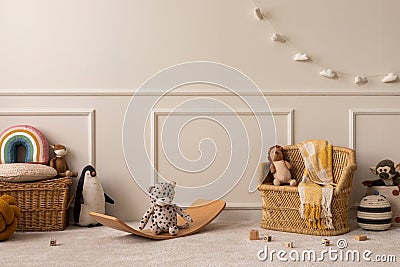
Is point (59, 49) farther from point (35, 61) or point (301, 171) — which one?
point (301, 171)

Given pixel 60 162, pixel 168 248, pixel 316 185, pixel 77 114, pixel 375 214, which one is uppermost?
pixel 77 114

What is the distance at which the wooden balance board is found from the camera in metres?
2.61

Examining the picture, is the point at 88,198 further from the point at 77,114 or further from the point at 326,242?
the point at 326,242

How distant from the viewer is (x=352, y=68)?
129 inches

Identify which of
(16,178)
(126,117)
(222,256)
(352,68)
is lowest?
(222,256)

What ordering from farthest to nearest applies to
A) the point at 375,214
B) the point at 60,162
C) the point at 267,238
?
1. the point at 60,162
2. the point at 375,214
3. the point at 267,238

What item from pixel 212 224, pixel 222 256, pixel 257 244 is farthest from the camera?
pixel 212 224

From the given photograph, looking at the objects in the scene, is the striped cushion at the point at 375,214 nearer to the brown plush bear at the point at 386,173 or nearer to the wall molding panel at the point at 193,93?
the brown plush bear at the point at 386,173

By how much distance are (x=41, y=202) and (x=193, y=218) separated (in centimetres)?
80

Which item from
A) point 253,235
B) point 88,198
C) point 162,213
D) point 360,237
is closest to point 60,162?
point 88,198

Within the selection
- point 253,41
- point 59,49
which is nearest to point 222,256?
point 253,41

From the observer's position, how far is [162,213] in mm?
2738

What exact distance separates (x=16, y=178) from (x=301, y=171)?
1.52 metres

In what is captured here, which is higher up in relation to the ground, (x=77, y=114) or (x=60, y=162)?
(x=77, y=114)
